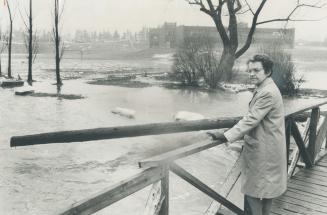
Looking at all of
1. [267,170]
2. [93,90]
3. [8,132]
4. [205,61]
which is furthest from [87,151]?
[205,61]

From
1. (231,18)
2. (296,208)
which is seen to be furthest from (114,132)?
(231,18)

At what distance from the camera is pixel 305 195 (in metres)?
4.82

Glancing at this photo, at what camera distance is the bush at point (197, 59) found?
2910 centimetres

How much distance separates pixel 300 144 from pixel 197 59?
24.2 metres

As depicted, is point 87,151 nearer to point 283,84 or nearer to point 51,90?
Result: point 51,90

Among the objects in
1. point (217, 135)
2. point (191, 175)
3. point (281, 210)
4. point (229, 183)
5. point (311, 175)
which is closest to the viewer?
Result: point (191, 175)

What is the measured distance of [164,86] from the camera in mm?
30344

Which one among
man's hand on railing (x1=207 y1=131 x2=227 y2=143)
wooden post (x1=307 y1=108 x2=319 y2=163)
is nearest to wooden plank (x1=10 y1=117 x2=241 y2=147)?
man's hand on railing (x1=207 y1=131 x2=227 y2=143)

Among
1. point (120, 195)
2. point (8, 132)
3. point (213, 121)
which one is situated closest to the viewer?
point (120, 195)

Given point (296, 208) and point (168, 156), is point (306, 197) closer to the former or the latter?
point (296, 208)

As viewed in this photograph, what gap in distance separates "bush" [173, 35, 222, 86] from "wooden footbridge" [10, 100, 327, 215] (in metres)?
22.9

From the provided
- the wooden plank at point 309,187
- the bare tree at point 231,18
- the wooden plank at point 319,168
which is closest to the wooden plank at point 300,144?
the wooden plank at point 319,168

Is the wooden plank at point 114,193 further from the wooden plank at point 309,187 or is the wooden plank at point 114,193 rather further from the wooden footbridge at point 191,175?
the wooden plank at point 309,187

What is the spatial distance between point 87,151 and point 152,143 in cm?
207
